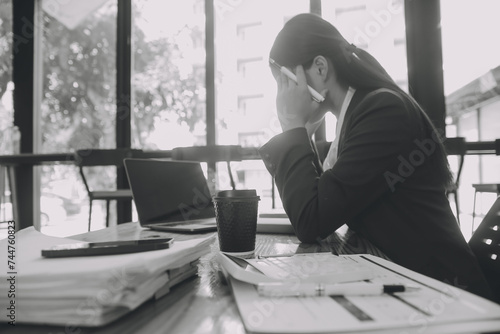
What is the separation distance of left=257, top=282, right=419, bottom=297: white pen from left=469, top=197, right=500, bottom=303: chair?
495 mm

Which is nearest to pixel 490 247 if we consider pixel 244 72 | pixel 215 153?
pixel 215 153

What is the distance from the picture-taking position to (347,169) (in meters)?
0.91

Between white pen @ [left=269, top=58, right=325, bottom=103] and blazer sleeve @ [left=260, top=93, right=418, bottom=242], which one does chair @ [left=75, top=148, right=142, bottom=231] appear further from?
blazer sleeve @ [left=260, top=93, right=418, bottom=242]

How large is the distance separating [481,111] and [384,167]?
647 centimetres

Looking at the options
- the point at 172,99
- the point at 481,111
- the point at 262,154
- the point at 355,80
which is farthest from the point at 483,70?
the point at 262,154

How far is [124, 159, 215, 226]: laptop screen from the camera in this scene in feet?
4.00

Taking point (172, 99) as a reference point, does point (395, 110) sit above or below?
below

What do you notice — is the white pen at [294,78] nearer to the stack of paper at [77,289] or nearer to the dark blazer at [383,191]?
the dark blazer at [383,191]

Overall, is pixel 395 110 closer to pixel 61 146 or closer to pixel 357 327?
pixel 357 327

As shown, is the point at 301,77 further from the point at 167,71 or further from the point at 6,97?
the point at 6,97

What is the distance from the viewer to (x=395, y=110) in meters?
0.97

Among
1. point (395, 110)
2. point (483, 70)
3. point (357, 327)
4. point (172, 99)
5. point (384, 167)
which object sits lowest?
point (357, 327)

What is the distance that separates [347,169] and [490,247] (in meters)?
0.35

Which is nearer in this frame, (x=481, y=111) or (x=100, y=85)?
(x=100, y=85)
